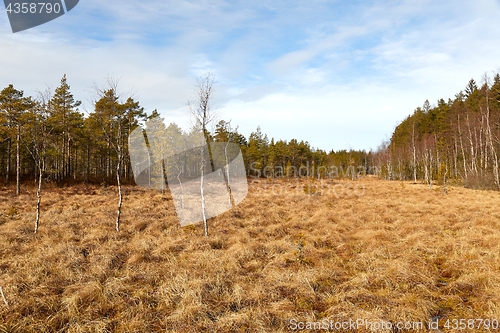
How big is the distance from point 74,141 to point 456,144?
49728 millimetres

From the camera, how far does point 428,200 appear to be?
1908cm

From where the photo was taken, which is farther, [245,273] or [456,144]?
[456,144]

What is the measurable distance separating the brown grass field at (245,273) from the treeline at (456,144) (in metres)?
16.0

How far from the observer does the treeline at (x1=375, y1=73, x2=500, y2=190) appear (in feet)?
92.6

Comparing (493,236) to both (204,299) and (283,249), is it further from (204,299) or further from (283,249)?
(204,299)

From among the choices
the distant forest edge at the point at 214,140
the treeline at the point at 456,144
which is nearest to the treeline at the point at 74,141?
the distant forest edge at the point at 214,140

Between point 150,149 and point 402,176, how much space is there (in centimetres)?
4606

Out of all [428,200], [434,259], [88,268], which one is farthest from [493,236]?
[88,268]

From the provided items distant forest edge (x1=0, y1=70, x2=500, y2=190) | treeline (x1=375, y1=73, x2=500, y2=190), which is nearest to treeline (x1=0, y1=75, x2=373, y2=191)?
distant forest edge (x1=0, y1=70, x2=500, y2=190)

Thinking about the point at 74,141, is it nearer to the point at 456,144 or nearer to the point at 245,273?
the point at 245,273

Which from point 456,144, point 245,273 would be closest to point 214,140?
point 245,273

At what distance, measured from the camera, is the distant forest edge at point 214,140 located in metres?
13.8

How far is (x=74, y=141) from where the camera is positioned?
3272 centimetres

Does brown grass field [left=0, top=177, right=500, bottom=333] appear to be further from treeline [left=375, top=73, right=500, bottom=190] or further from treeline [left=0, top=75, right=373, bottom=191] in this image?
treeline [left=375, top=73, right=500, bottom=190]
